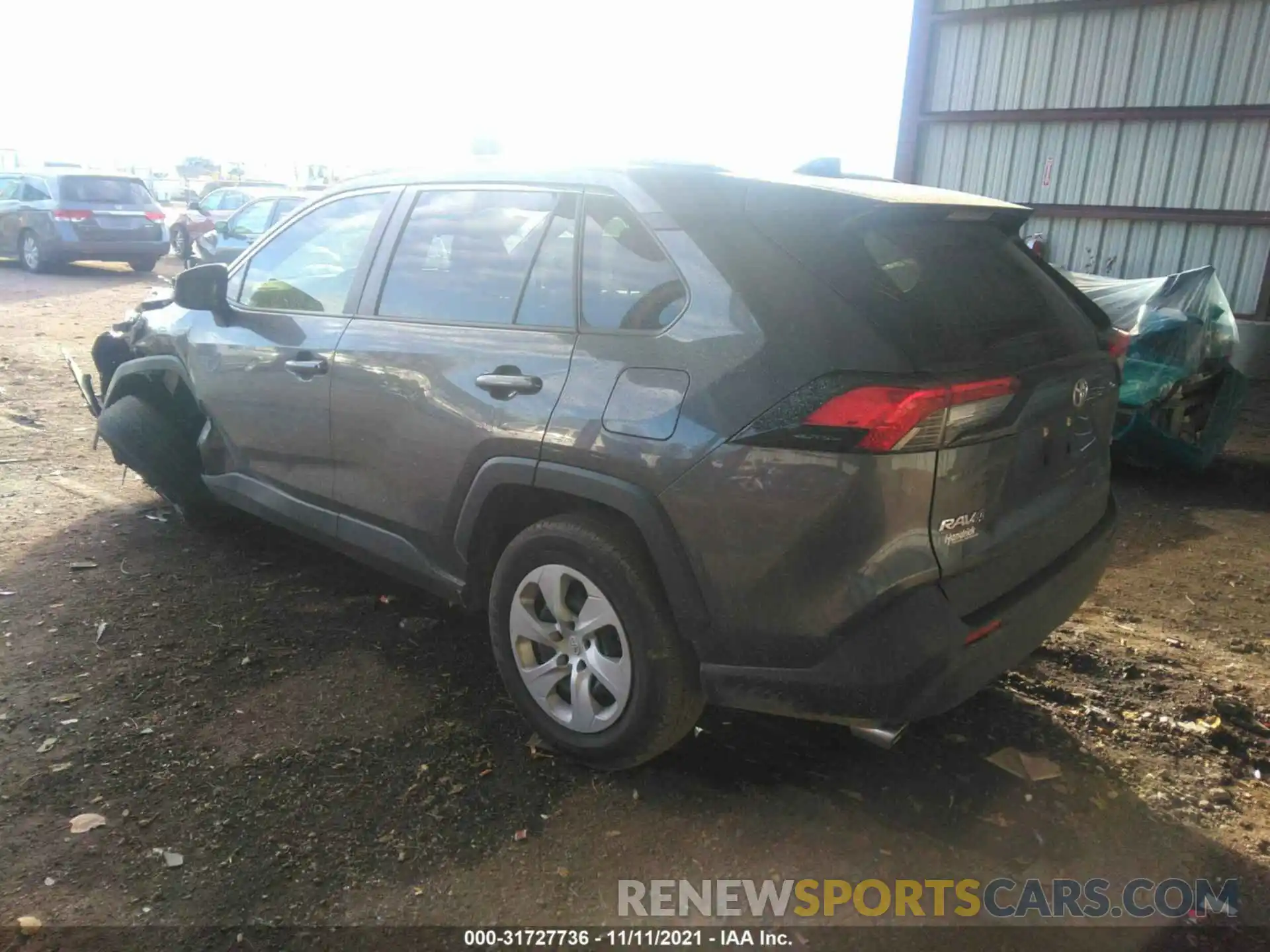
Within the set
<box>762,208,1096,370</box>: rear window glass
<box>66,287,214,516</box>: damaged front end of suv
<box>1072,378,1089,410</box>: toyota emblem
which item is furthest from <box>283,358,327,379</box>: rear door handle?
<box>1072,378,1089,410</box>: toyota emblem

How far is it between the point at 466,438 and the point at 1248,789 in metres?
2.66

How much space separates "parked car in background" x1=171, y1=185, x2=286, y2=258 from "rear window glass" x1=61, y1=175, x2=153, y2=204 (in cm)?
207

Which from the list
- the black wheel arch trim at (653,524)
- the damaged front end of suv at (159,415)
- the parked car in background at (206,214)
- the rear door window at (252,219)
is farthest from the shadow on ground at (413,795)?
the parked car in background at (206,214)

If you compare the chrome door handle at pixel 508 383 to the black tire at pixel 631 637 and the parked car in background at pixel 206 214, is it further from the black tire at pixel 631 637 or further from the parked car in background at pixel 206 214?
the parked car in background at pixel 206 214

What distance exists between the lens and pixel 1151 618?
13.0 feet

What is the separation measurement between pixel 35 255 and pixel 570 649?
16.9m

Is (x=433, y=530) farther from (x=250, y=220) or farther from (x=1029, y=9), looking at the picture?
(x=250, y=220)

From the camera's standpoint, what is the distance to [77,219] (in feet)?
49.8

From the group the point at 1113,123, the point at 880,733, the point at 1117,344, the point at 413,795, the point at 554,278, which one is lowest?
the point at 413,795

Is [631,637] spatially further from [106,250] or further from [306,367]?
[106,250]

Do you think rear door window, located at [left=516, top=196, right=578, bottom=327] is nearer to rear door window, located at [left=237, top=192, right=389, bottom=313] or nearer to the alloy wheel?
rear door window, located at [left=237, top=192, right=389, bottom=313]

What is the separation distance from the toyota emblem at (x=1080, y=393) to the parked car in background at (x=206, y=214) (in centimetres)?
1824

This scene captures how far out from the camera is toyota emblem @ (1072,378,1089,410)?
2.65 metres

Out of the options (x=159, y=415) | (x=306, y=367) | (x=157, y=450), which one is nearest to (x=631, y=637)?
(x=306, y=367)
